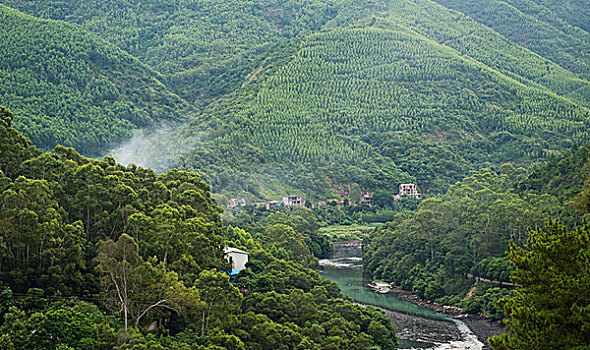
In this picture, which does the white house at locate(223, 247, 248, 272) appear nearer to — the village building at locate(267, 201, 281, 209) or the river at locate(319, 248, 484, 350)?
the river at locate(319, 248, 484, 350)

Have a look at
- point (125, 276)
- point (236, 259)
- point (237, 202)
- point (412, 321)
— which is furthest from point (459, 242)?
point (237, 202)

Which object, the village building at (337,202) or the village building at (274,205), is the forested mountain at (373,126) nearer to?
the village building at (337,202)

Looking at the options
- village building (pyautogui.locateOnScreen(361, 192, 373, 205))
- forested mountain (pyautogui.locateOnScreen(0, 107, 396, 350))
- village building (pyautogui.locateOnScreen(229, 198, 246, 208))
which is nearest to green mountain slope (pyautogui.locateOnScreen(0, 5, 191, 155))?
village building (pyautogui.locateOnScreen(229, 198, 246, 208))

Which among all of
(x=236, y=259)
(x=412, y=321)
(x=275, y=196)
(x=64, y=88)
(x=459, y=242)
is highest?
(x=64, y=88)

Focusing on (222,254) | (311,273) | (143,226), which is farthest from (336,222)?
(143,226)

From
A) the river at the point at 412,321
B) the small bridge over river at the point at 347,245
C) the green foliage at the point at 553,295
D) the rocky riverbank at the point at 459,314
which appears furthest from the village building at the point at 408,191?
the green foliage at the point at 553,295

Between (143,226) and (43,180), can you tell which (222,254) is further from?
(43,180)

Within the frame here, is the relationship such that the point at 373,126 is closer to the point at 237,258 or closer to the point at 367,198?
the point at 367,198
